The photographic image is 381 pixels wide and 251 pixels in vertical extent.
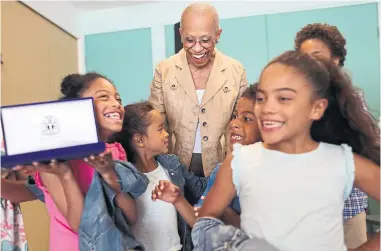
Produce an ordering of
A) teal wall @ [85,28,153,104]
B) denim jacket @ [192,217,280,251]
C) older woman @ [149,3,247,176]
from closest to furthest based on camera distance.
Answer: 1. denim jacket @ [192,217,280,251]
2. older woman @ [149,3,247,176]
3. teal wall @ [85,28,153,104]

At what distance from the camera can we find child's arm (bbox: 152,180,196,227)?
104 cm

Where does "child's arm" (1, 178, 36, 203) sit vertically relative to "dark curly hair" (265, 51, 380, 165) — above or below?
below

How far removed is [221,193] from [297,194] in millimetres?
166

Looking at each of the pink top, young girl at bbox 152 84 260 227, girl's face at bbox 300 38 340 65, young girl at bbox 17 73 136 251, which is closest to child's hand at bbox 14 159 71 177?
young girl at bbox 17 73 136 251

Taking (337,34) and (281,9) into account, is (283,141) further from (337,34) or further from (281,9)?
(281,9)

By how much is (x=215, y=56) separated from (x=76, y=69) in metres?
2.27

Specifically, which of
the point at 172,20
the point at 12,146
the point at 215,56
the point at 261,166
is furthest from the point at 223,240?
the point at 172,20

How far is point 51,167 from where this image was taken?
1.00m

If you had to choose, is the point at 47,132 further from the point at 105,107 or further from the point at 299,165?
the point at 299,165

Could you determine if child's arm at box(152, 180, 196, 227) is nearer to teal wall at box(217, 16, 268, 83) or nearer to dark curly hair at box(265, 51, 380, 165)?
dark curly hair at box(265, 51, 380, 165)

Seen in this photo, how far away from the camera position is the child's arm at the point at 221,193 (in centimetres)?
100

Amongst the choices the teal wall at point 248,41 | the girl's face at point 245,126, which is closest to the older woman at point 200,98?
the girl's face at point 245,126

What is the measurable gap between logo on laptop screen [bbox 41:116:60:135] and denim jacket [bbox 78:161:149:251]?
0.17 meters

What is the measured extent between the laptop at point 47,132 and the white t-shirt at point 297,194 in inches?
13.4
